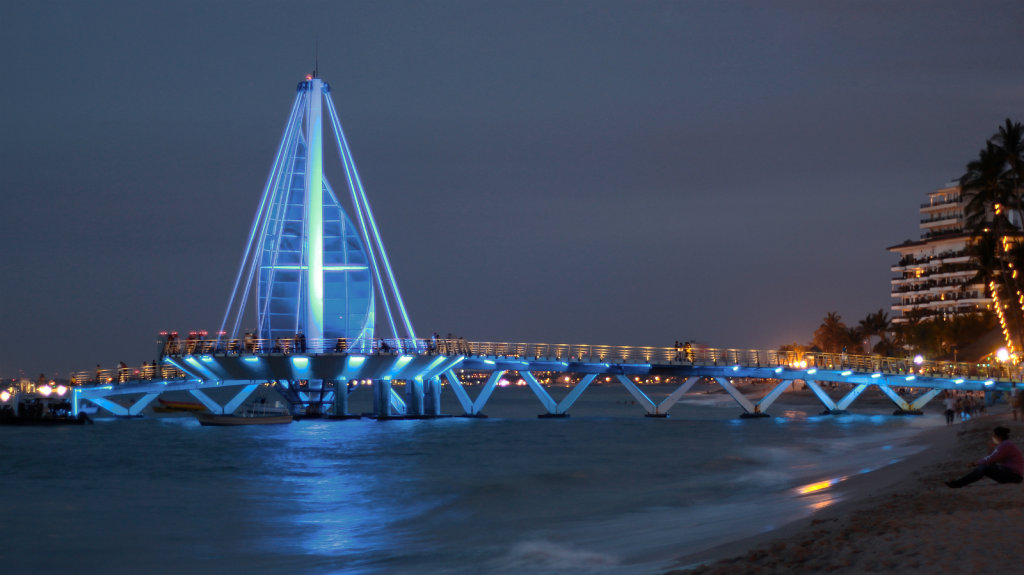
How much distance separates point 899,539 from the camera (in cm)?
1071

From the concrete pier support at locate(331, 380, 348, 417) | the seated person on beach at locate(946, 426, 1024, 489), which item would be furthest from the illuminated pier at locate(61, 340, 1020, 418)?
the seated person on beach at locate(946, 426, 1024, 489)

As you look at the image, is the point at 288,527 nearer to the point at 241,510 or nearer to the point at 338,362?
the point at 241,510

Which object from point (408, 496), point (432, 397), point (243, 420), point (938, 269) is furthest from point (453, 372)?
point (938, 269)

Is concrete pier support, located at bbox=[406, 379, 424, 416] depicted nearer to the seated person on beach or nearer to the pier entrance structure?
the pier entrance structure

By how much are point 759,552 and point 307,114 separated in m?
51.6

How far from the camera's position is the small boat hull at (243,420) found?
5762 cm

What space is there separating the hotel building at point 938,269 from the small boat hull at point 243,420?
9640cm

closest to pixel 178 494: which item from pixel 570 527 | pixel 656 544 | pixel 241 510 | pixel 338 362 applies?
pixel 241 510

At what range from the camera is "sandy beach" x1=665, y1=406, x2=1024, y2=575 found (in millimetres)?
9633

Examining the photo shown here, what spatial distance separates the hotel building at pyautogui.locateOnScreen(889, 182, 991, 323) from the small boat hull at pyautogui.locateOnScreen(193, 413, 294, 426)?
316 feet

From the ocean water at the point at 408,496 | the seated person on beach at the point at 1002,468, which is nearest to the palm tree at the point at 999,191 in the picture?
the ocean water at the point at 408,496

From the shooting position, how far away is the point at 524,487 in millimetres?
28125

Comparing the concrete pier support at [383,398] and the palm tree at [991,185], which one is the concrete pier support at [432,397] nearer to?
the concrete pier support at [383,398]

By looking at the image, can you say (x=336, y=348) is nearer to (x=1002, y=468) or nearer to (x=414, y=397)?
(x=414, y=397)
